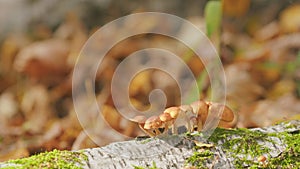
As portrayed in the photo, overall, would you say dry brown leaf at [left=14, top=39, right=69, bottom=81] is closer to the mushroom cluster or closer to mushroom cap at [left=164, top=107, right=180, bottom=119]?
the mushroom cluster

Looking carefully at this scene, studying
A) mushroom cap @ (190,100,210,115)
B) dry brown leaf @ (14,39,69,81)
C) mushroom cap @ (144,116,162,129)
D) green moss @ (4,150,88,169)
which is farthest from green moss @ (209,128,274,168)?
dry brown leaf @ (14,39,69,81)

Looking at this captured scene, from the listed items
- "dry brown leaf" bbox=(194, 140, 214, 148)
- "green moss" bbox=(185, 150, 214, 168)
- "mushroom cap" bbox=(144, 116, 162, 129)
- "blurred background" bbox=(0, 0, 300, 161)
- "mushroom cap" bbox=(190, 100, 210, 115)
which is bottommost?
"green moss" bbox=(185, 150, 214, 168)

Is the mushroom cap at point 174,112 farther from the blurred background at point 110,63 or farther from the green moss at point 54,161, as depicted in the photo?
the blurred background at point 110,63

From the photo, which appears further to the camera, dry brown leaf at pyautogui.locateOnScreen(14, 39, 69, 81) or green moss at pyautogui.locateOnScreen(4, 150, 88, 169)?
dry brown leaf at pyautogui.locateOnScreen(14, 39, 69, 81)

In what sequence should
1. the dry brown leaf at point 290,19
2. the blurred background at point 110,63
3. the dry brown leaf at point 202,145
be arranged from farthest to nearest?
the dry brown leaf at point 290,19
the blurred background at point 110,63
the dry brown leaf at point 202,145

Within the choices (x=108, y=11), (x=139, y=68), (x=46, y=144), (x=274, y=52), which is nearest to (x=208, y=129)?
(x=46, y=144)

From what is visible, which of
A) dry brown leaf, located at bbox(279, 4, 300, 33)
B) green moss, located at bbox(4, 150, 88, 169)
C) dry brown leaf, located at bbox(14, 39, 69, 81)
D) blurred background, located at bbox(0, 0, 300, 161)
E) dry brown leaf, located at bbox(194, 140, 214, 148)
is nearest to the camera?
green moss, located at bbox(4, 150, 88, 169)

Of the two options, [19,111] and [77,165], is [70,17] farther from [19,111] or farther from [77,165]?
Result: [77,165]

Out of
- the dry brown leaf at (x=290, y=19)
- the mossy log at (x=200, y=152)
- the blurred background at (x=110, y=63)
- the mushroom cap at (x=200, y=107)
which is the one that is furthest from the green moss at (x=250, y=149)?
the dry brown leaf at (x=290, y=19)
